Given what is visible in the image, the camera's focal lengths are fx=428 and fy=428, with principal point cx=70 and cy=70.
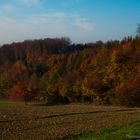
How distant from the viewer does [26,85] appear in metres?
109

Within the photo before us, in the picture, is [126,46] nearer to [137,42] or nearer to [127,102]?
[137,42]

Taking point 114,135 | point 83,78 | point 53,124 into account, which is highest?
point 114,135

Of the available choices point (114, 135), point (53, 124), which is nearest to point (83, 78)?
point (53, 124)

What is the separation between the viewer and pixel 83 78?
327 ft

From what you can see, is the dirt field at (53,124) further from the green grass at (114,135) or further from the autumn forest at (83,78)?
the autumn forest at (83,78)

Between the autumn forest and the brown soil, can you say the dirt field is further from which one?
the autumn forest

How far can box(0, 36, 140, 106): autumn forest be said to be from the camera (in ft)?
284

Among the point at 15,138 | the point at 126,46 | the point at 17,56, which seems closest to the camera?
the point at 15,138

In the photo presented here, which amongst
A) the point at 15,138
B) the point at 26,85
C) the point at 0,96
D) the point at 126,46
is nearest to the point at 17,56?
the point at 0,96

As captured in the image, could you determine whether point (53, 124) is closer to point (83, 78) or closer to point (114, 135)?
point (114, 135)

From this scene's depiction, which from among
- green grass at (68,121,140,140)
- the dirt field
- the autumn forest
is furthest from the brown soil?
the autumn forest

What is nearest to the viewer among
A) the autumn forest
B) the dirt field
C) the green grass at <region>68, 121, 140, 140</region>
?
the green grass at <region>68, 121, 140, 140</region>

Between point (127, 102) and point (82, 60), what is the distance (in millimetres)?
34602

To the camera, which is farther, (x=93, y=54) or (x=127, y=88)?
(x=93, y=54)
